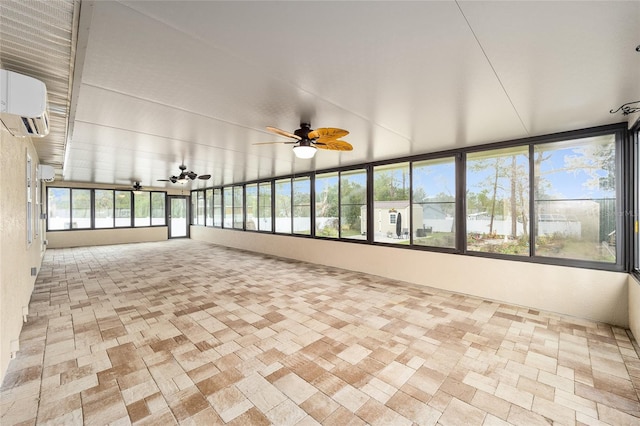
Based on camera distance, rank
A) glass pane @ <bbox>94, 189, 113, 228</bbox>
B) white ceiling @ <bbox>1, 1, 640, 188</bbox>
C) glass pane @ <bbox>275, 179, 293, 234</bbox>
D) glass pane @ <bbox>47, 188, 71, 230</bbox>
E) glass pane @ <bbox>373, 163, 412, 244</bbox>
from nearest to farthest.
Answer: white ceiling @ <bbox>1, 1, 640, 188</bbox>
glass pane @ <bbox>373, 163, 412, 244</bbox>
glass pane @ <bbox>275, 179, 293, 234</bbox>
glass pane @ <bbox>47, 188, 71, 230</bbox>
glass pane @ <bbox>94, 189, 113, 228</bbox>

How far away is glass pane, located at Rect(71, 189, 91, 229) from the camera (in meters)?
10.0

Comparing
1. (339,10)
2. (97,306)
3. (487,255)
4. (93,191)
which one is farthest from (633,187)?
(93,191)

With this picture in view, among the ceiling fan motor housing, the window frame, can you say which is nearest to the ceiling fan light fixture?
the ceiling fan motor housing

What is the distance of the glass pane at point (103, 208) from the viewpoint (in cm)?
1052

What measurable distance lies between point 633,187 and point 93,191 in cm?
1448

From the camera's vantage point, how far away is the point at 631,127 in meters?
3.15

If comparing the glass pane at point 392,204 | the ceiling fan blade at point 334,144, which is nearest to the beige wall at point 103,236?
the glass pane at point 392,204

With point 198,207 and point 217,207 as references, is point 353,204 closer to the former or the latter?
point 217,207

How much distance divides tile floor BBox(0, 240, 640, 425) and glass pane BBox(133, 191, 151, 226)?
792 cm

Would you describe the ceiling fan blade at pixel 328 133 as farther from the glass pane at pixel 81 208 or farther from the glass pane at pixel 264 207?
the glass pane at pixel 81 208

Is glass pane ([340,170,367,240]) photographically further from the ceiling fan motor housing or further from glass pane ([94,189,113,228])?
glass pane ([94,189,113,228])

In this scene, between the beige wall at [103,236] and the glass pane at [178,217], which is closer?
the beige wall at [103,236]

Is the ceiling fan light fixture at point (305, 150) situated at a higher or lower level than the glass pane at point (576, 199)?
higher

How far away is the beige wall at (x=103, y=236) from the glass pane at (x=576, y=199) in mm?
13185
